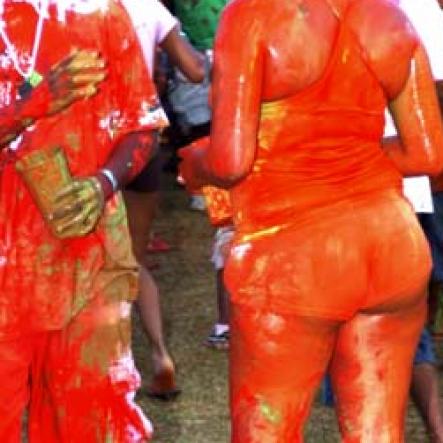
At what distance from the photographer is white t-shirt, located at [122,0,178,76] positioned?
5141 millimetres

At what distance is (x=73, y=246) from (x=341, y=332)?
67 cm

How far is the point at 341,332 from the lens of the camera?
3227 millimetres

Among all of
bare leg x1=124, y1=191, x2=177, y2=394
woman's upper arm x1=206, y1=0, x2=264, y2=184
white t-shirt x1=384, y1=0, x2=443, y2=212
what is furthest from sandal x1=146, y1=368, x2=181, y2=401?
woman's upper arm x1=206, y1=0, x2=264, y2=184

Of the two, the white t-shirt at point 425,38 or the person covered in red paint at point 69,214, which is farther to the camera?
the white t-shirt at point 425,38

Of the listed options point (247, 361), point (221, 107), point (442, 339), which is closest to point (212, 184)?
point (221, 107)

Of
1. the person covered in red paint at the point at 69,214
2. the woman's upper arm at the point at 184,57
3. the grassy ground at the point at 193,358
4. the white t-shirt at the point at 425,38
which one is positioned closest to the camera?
the person covered in red paint at the point at 69,214

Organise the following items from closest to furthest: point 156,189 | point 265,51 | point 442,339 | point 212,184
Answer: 1. point 265,51
2. point 212,184
3. point 156,189
4. point 442,339

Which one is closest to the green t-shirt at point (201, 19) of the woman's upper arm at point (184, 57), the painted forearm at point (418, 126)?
the woman's upper arm at point (184, 57)

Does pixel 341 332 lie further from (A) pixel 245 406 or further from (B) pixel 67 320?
(B) pixel 67 320

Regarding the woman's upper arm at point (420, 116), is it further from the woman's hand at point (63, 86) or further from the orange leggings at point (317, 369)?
the woman's hand at point (63, 86)

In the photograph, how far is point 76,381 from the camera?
327cm

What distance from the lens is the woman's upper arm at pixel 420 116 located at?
318 cm

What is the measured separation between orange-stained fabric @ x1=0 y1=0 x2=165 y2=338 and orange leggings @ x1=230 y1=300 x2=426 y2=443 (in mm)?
393

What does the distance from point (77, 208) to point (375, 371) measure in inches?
32.1
